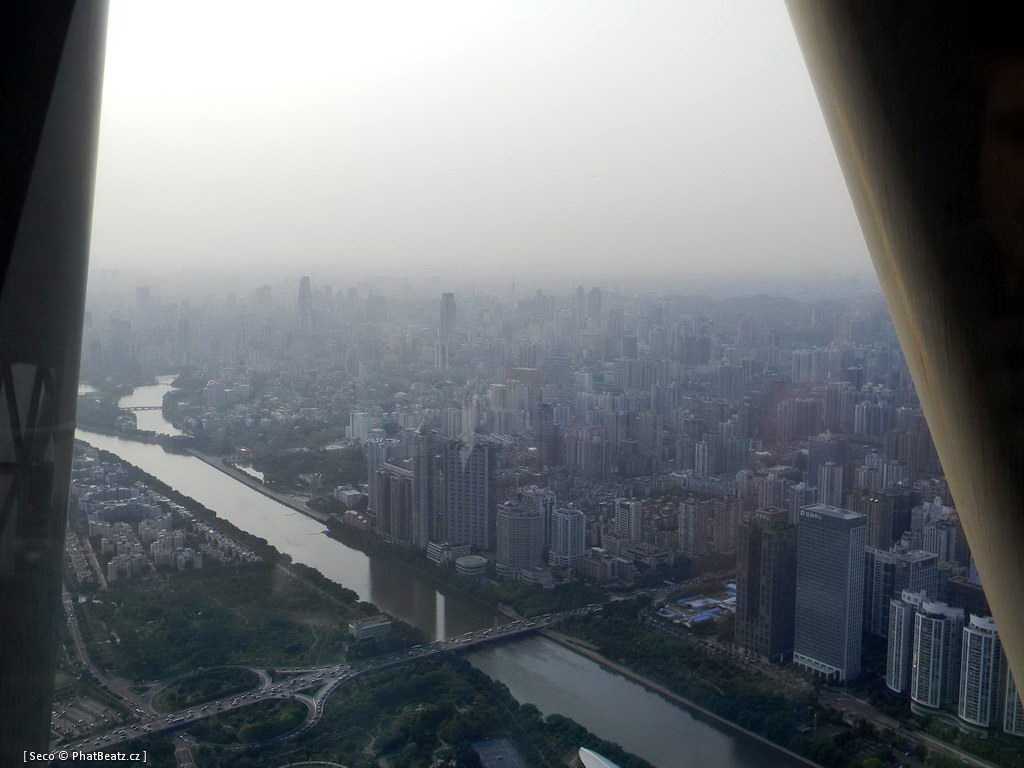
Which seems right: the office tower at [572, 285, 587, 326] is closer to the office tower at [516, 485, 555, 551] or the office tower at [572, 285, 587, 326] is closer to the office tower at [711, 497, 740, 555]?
the office tower at [516, 485, 555, 551]

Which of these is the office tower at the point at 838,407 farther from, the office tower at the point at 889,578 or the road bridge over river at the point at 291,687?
the road bridge over river at the point at 291,687

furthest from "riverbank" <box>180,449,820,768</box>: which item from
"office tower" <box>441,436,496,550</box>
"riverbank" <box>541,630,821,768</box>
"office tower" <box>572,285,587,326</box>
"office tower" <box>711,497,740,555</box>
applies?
"office tower" <box>572,285,587,326</box>

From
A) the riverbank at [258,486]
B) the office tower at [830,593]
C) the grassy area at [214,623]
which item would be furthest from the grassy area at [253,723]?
the office tower at [830,593]

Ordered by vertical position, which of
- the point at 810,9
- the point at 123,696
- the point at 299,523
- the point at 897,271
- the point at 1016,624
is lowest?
the point at 123,696

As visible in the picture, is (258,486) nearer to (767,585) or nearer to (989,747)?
(767,585)

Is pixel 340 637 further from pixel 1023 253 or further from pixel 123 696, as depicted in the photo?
pixel 1023 253

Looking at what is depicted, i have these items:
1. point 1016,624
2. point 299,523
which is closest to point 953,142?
point 1016,624

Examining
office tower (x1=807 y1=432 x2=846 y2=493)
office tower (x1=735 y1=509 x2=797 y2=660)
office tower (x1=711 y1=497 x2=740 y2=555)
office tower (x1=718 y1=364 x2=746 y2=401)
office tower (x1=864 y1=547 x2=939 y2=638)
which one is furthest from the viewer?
office tower (x1=718 y1=364 x2=746 y2=401)
